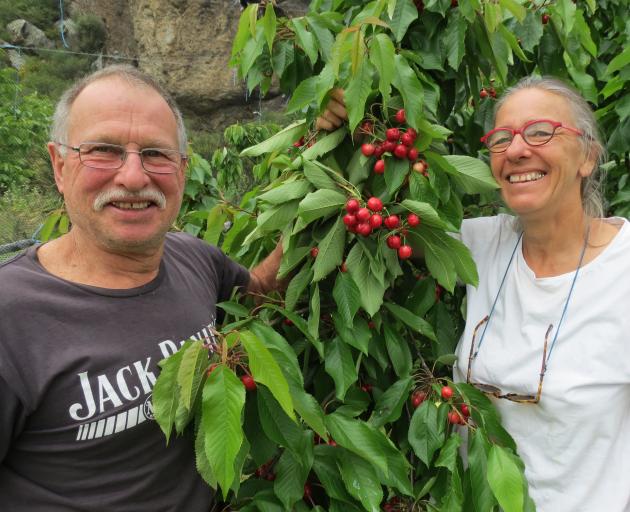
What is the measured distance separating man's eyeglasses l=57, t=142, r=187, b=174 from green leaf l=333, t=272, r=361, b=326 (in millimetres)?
501

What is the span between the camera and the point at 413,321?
4.73 ft

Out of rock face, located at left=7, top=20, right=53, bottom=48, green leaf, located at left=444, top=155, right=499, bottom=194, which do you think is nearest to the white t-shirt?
green leaf, located at left=444, top=155, right=499, bottom=194

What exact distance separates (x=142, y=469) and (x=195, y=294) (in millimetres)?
459

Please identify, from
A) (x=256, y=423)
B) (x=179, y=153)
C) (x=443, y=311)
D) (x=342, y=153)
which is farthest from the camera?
(x=443, y=311)

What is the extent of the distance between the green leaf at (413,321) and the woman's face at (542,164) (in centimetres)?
38

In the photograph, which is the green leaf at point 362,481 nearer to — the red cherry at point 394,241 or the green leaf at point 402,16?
the red cherry at point 394,241

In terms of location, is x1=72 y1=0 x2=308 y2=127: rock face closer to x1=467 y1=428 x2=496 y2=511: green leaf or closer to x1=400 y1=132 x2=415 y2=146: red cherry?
x1=400 y1=132 x2=415 y2=146: red cherry

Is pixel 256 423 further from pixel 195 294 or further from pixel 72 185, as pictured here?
pixel 72 185

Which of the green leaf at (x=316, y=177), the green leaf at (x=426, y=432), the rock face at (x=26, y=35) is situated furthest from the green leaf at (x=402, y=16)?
the rock face at (x=26, y=35)

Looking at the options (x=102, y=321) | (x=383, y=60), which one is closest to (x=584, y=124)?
(x=383, y=60)

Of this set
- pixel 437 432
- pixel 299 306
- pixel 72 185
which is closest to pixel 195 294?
pixel 299 306

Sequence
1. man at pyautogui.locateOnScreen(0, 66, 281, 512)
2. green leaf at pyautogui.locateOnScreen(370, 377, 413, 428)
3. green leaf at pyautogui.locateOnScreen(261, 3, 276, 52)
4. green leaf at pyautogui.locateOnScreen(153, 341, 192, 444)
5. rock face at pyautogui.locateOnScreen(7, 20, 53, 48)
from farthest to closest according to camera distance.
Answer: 1. rock face at pyautogui.locateOnScreen(7, 20, 53, 48)
2. green leaf at pyautogui.locateOnScreen(261, 3, 276, 52)
3. green leaf at pyautogui.locateOnScreen(370, 377, 413, 428)
4. man at pyautogui.locateOnScreen(0, 66, 281, 512)
5. green leaf at pyautogui.locateOnScreen(153, 341, 192, 444)

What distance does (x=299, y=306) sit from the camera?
5.29 ft

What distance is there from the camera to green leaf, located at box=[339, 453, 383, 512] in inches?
47.5
